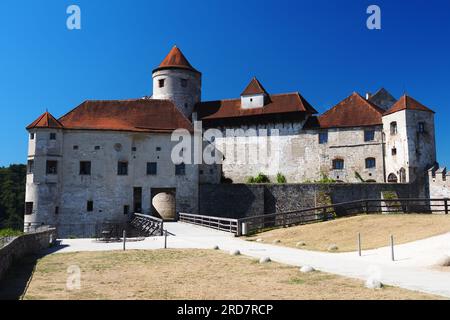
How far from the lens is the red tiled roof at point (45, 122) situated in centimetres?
3828

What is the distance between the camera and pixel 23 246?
16516 mm

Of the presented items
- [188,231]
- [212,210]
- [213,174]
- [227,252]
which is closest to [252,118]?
[213,174]

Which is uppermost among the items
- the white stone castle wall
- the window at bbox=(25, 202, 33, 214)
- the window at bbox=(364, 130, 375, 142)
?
the window at bbox=(364, 130, 375, 142)

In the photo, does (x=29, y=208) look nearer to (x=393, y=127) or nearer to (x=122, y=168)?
(x=122, y=168)

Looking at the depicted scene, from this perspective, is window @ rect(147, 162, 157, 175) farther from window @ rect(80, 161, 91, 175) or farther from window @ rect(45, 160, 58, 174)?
→ window @ rect(45, 160, 58, 174)

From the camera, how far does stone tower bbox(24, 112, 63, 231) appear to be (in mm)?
37031

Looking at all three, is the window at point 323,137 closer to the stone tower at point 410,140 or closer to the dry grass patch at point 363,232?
the stone tower at point 410,140

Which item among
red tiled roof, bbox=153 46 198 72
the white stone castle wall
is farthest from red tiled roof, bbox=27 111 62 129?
red tiled roof, bbox=153 46 198 72

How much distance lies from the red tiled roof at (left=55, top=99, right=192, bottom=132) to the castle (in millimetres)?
99

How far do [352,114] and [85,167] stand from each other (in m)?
28.5

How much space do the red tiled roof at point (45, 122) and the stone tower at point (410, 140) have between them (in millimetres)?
32463

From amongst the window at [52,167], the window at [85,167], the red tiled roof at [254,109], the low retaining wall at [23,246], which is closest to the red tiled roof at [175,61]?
the red tiled roof at [254,109]
